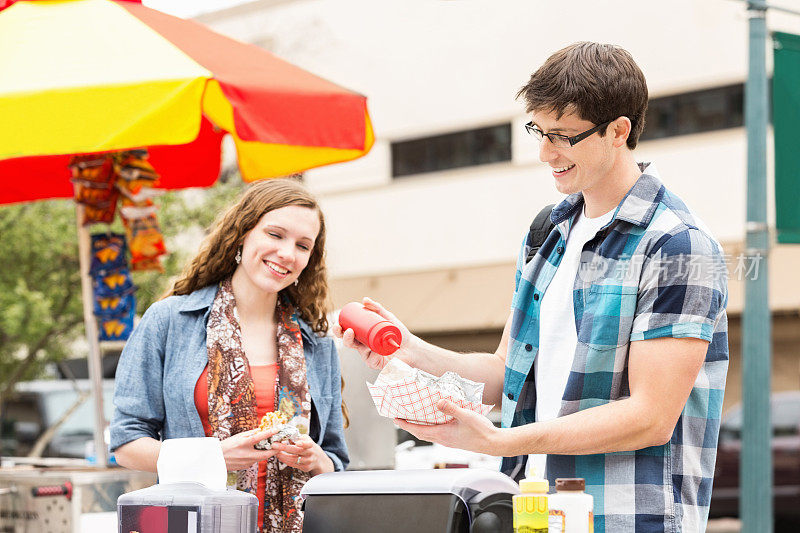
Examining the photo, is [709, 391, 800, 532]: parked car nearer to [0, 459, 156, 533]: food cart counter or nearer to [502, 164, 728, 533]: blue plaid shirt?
[0, 459, 156, 533]: food cart counter

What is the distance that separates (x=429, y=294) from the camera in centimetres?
1712

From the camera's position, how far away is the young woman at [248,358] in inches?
121

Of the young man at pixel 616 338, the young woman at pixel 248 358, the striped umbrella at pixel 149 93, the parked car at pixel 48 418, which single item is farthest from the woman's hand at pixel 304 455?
the parked car at pixel 48 418

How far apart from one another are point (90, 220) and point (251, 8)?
1509 cm

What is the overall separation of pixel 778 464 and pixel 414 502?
35.3 feet

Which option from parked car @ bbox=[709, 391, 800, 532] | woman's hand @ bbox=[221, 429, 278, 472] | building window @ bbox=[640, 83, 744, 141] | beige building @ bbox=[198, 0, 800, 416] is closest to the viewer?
woman's hand @ bbox=[221, 429, 278, 472]

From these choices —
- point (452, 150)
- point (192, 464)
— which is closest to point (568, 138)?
point (192, 464)

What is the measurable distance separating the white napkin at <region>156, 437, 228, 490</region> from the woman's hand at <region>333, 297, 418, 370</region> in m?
0.46

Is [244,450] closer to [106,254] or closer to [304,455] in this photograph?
[304,455]

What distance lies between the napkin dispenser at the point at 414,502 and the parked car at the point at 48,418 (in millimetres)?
7109

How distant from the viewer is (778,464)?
1177 centimetres

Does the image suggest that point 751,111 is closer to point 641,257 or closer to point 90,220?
point 90,220

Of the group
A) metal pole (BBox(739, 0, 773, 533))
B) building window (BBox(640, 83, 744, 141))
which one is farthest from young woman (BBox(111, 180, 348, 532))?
building window (BBox(640, 83, 744, 141))

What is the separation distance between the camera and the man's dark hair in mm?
2254
